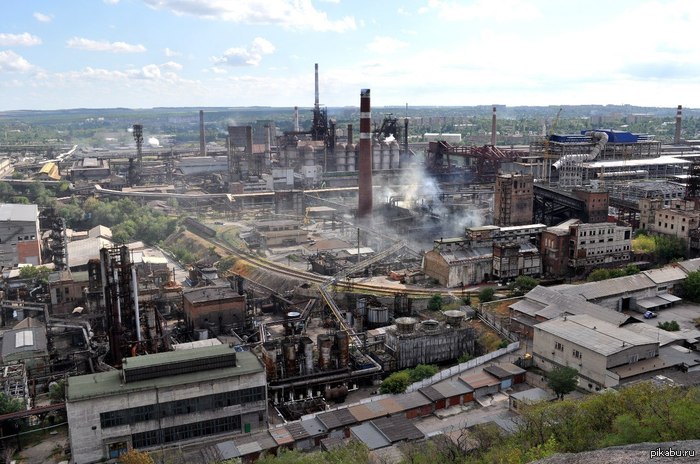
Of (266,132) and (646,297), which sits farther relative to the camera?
(266,132)

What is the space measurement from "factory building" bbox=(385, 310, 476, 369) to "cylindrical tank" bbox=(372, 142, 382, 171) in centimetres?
5334

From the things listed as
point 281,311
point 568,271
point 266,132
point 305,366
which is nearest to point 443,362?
point 305,366

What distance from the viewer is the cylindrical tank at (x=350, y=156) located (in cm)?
8212

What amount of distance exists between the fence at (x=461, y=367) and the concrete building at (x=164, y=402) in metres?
6.07

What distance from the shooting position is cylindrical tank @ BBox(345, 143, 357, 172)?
82.1 meters

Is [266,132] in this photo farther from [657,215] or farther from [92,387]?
[92,387]

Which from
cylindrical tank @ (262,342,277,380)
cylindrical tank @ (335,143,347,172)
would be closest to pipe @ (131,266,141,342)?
cylindrical tank @ (262,342,277,380)

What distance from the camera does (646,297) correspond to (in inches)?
1316

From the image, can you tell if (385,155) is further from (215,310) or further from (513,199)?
(215,310)

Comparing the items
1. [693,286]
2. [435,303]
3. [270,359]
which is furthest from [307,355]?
[693,286]

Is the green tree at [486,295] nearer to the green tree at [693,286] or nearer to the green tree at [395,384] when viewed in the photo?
the green tree at [693,286]

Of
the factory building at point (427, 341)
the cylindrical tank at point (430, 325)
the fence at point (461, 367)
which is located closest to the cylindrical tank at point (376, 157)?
the cylindrical tank at point (430, 325)

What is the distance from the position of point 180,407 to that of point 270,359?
4.78 m

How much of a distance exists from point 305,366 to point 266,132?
80474mm
